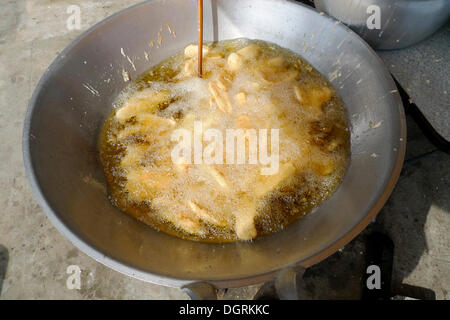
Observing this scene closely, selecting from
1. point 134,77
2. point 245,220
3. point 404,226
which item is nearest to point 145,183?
point 245,220

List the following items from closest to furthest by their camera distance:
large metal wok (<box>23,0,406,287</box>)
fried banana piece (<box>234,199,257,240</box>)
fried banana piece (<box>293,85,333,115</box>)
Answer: large metal wok (<box>23,0,406,287</box>)
fried banana piece (<box>234,199,257,240</box>)
fried banana piece (<box>293,85,333,115</box>)

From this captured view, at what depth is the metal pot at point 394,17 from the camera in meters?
0.87

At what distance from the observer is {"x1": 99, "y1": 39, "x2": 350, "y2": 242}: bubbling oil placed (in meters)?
0.85

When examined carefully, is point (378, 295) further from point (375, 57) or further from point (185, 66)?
point (185, 66)

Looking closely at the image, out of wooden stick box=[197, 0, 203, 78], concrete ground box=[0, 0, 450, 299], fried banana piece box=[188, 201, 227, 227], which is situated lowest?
concrete ground box=[0, 0, 450, 299]

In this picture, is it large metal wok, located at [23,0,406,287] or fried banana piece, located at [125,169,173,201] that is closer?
large metal wok, located at [23,0,406,287]

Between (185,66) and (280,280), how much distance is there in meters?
0.85

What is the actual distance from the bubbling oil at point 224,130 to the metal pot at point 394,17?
0.20 meters

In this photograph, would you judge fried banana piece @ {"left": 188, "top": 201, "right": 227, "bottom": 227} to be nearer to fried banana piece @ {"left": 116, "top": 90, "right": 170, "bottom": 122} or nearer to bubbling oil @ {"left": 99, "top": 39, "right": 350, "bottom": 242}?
bubbling oil @ {"left": 99, "top": 39, "right": 350, "bottom": 242}

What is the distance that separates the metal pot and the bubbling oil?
0.20 metres

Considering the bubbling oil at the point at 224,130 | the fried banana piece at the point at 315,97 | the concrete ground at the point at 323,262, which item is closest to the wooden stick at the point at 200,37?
the bubbling oil at the point at 224,130

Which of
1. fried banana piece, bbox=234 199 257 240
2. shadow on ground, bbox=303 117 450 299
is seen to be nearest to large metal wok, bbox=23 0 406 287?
fried banana piece, bbox=234 199 257 240

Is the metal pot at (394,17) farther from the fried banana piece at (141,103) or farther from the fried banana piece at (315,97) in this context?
the fried banana piece at (141,103)

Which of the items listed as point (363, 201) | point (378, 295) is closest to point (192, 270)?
point (363, 201)
